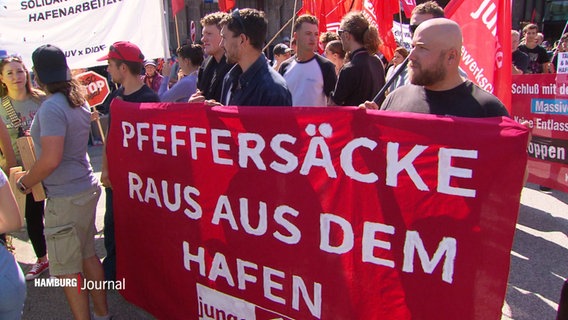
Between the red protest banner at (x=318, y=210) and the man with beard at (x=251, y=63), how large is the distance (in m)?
0.31

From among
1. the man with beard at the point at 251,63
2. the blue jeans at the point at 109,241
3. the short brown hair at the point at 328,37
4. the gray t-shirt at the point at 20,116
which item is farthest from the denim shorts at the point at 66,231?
the short brown hair at the point at 328,37

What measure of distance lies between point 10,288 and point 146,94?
1.62 meters

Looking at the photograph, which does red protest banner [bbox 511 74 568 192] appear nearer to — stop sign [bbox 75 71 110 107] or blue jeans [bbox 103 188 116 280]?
blue jeans [bbox 103 188 116 280]

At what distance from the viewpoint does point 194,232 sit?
2564 millimetres

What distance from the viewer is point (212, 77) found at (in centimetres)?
380

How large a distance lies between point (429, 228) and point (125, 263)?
7.15ft

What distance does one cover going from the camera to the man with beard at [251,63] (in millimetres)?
2590

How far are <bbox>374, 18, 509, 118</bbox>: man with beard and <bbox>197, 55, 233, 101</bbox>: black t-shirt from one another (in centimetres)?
174

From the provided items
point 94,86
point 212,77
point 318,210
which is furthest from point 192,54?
point 318,210

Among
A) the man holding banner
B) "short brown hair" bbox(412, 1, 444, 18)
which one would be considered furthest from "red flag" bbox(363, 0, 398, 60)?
the man holding banner

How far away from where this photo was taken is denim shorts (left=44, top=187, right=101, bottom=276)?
2.66 m

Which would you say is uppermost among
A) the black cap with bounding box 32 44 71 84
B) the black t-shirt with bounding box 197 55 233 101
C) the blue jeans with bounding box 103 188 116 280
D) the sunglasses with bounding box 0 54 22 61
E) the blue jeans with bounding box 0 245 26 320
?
the sunglasses with bounding box 0 54 22 61

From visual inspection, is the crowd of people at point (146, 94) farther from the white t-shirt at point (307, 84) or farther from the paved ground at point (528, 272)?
the paved ground at point (528, 272)

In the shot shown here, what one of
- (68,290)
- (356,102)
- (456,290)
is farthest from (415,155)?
(68,290)
